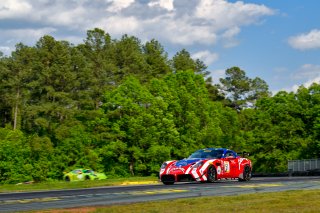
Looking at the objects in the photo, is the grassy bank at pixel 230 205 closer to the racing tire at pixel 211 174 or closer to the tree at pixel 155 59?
the racing tire at pixel 211 174

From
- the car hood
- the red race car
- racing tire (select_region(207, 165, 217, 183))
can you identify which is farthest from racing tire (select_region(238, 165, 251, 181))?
the car hood

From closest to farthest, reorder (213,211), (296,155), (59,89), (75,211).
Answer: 1. (213,211)
2. (75,211)
3. (296,155)
4. (59,89)

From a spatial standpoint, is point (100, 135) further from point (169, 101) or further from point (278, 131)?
point (278, 131)

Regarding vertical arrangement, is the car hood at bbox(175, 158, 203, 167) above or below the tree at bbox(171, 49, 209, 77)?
below

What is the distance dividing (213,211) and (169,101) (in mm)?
53069

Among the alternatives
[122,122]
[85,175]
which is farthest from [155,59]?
[85,175]

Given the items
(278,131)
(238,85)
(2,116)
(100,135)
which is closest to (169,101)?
(100,135)

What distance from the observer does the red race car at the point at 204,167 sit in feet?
70.1

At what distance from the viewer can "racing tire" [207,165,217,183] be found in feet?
71.6

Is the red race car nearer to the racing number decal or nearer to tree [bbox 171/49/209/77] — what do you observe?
the racing number decal

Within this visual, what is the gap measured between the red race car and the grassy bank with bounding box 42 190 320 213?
293 inches

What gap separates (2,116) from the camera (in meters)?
89.1

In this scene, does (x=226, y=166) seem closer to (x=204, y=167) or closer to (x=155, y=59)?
(x=204, y=167)

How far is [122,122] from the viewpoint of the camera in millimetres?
62625
